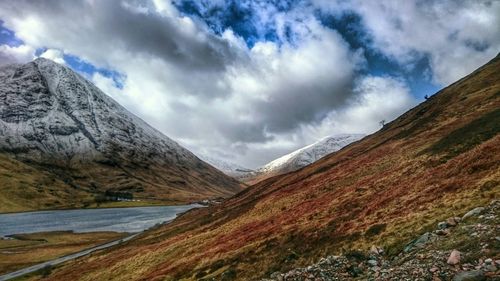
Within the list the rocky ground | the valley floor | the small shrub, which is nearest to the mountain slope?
the small shrub

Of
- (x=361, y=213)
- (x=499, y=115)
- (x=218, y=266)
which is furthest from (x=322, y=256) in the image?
(x=499, y=115)

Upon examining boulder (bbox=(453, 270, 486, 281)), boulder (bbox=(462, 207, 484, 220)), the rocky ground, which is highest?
boulder (bbox=(462, 207, 484, 220))

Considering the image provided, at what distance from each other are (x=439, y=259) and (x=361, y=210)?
18067 millimetres

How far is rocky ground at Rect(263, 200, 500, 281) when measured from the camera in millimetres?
17672

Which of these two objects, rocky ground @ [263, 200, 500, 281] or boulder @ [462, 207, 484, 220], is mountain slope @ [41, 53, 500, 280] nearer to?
boulder @ [462, 207, 484, 220]

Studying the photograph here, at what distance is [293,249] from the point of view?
116ft

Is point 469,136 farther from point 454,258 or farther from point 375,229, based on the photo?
point 454,258

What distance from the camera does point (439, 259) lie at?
65.3 ft

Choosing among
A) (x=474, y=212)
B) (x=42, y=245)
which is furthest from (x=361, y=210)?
(x=42, y=245)

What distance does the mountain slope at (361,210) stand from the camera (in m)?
29.7

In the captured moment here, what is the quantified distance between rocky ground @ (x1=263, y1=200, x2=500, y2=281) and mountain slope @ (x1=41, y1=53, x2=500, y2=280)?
1.77 meters

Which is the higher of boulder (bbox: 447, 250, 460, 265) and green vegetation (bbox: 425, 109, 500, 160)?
green vegetation (bbox: 425, 109, 500, 160)

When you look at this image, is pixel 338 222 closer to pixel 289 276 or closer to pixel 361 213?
pixel 361 213

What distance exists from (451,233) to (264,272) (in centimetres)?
1569
